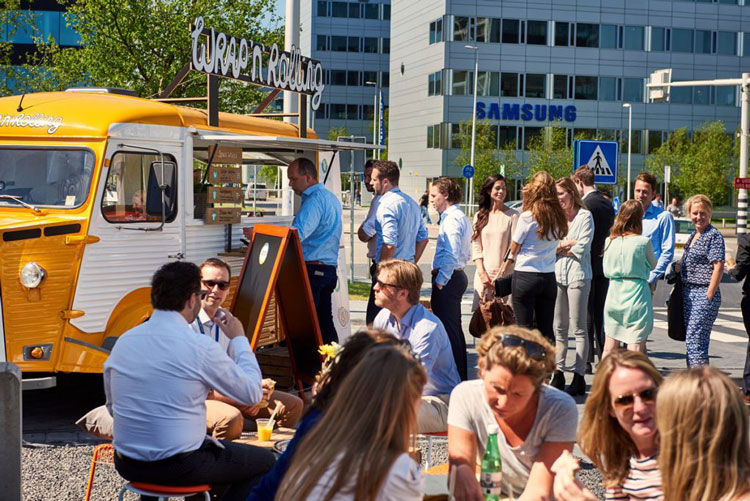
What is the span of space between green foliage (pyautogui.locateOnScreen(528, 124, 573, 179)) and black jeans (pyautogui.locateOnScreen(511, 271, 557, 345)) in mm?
52444

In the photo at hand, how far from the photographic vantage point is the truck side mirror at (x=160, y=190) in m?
8.45

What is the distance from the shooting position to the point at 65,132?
8.16 meters

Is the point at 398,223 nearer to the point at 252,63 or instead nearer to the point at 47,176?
the point at 252,63

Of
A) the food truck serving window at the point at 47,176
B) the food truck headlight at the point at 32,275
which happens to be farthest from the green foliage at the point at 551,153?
the food truck headlight at the point at 32,275

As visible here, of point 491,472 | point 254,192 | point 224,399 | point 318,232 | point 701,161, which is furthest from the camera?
point 701,161

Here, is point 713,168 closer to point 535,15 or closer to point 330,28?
point 535,15

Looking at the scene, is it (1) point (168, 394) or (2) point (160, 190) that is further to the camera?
(2) point (160, 190)

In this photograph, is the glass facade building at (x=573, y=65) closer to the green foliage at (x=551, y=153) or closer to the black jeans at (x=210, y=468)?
the green foliage at (x=551, y=153)

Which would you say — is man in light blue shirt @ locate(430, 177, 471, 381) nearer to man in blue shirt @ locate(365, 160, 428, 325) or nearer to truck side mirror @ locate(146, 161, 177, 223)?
man in blue shirt @ locate(365, 160, 428, 325)

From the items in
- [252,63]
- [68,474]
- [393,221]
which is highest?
[252,63]

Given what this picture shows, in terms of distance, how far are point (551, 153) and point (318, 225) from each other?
5619 cm

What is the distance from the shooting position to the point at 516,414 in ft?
13.7

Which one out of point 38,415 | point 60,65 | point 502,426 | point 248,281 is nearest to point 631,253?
point 248,281

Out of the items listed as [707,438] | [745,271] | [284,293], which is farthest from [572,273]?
[707,438]
